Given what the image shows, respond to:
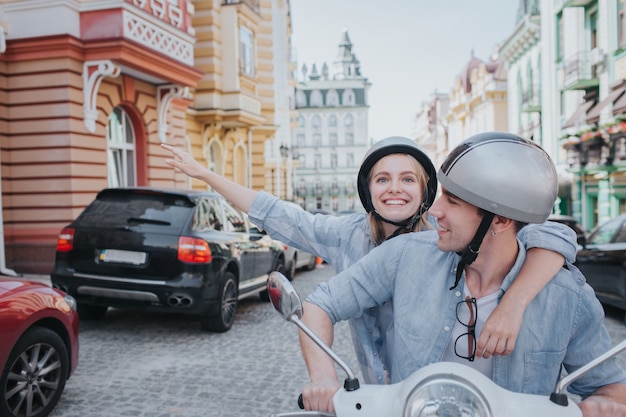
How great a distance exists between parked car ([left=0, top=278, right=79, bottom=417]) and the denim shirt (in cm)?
218

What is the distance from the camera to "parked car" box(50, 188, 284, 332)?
6.55 meters

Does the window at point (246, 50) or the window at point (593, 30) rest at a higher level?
the window at point (593, 30)

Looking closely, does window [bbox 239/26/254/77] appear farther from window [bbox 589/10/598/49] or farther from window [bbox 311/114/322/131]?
window [bbox 311/114/322/131]

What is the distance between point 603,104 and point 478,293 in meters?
22.6

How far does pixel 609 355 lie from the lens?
149cm

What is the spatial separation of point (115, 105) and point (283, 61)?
2253 centimetres

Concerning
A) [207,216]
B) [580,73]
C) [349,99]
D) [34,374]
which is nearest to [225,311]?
[207,216]

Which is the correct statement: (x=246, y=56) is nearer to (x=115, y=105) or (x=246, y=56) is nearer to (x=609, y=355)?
(x=115, y=105)

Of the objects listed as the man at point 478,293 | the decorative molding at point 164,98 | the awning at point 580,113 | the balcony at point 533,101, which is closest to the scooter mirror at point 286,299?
the man at point 478,293

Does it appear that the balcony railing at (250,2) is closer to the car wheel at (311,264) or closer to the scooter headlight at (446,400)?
the car wheel at (311,264)

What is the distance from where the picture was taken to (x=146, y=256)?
6547mm

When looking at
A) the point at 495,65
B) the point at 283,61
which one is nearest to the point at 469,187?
the point at 283,61

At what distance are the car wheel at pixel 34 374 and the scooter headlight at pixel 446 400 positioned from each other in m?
3.36

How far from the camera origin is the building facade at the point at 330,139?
319 ft
